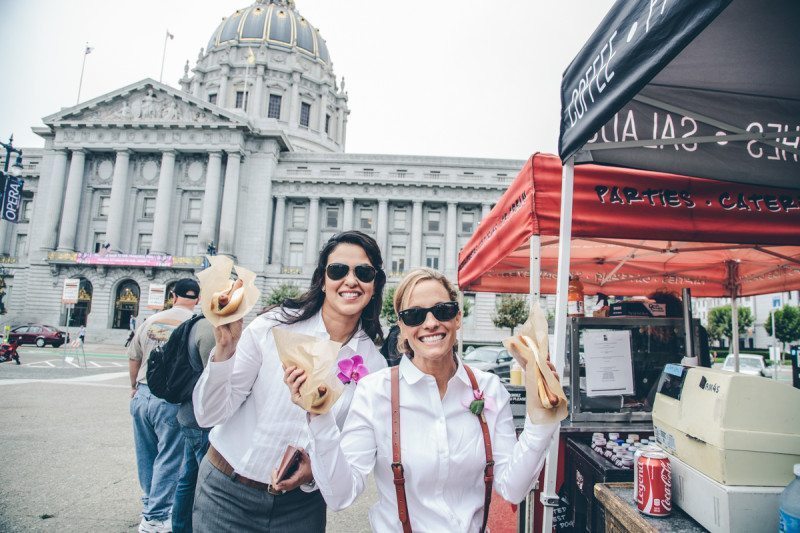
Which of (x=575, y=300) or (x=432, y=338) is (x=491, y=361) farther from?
(x=432, y=338)

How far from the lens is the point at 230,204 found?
42.7 metres

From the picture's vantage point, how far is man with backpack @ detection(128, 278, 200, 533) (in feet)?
11.9

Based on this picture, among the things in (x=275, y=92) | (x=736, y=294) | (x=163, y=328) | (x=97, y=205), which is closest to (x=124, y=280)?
(x=97, y=205)

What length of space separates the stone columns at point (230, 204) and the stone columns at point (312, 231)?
728 cm

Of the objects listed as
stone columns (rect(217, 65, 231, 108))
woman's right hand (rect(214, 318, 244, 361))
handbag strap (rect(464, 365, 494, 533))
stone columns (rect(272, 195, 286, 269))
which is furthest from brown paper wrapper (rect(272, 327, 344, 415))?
stone columns (rect(217, 65, 231, 108))

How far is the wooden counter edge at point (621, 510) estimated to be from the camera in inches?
72.9

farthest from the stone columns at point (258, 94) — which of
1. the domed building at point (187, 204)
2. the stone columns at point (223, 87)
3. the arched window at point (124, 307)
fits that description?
the arched window at point (124, 307)

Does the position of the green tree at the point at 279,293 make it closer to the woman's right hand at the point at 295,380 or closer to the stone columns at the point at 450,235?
the stone columns at the point at 450,235

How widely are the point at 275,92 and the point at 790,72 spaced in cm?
6655

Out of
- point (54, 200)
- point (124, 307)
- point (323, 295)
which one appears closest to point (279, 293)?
point (124, 307)

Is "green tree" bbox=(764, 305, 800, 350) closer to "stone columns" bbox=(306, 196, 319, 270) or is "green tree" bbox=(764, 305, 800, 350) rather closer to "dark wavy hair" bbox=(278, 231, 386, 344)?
"stone columns" bbox=(306, 196, 319, 270)

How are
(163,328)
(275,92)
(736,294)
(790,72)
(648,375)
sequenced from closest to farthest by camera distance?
(790,72), (648,375), (163,328), (736,294), (275,92)

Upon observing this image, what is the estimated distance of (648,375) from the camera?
3.43m

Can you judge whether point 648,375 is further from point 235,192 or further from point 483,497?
point 235,192
